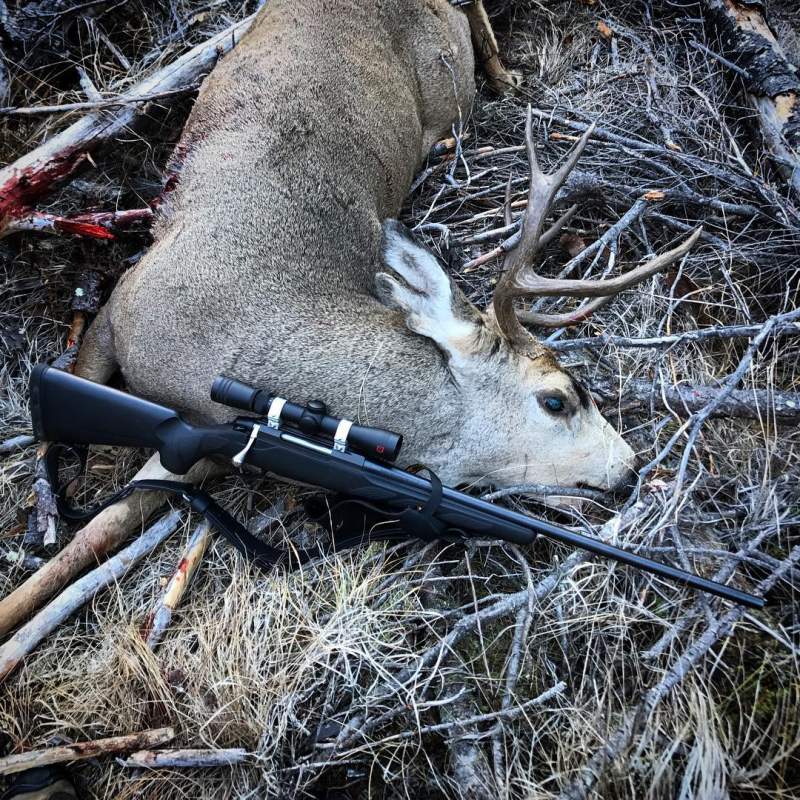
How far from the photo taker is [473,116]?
4605mm

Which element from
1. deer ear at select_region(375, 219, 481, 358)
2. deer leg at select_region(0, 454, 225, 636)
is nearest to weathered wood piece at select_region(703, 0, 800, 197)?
deer ear at select_region(375, 219, 481, 358)

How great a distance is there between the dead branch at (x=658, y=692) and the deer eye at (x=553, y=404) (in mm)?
1043

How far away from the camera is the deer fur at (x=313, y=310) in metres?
2.82

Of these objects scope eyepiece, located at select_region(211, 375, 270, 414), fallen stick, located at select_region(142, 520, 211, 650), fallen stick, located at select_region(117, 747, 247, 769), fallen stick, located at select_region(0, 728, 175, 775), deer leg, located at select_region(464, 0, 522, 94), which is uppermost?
deer leg, located at select_region(464, 0, 522, 94)

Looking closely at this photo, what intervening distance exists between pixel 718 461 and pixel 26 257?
3.62 meters

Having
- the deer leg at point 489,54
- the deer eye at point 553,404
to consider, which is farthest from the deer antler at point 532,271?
the deer leg at point 489,54

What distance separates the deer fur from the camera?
9.24 feet

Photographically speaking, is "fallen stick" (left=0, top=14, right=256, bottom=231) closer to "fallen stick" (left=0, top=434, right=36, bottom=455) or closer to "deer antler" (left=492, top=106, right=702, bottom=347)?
"fallen stick" (left=0, top=434, right=36, bottom=455)

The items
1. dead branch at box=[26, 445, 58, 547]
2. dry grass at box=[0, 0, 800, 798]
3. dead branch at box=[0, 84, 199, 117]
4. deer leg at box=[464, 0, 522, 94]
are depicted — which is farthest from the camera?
deer leg at box=[464, 0, 522, 94]

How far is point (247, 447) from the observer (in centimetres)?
265

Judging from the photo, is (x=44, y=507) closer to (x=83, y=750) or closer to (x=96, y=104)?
(x=83, y=750)

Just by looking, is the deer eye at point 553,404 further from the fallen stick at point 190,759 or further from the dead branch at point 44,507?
the dead branch at point 44,507

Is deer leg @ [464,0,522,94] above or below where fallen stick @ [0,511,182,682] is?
above

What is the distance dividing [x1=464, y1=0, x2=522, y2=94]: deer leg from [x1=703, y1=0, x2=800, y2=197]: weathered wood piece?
135 centimetres
